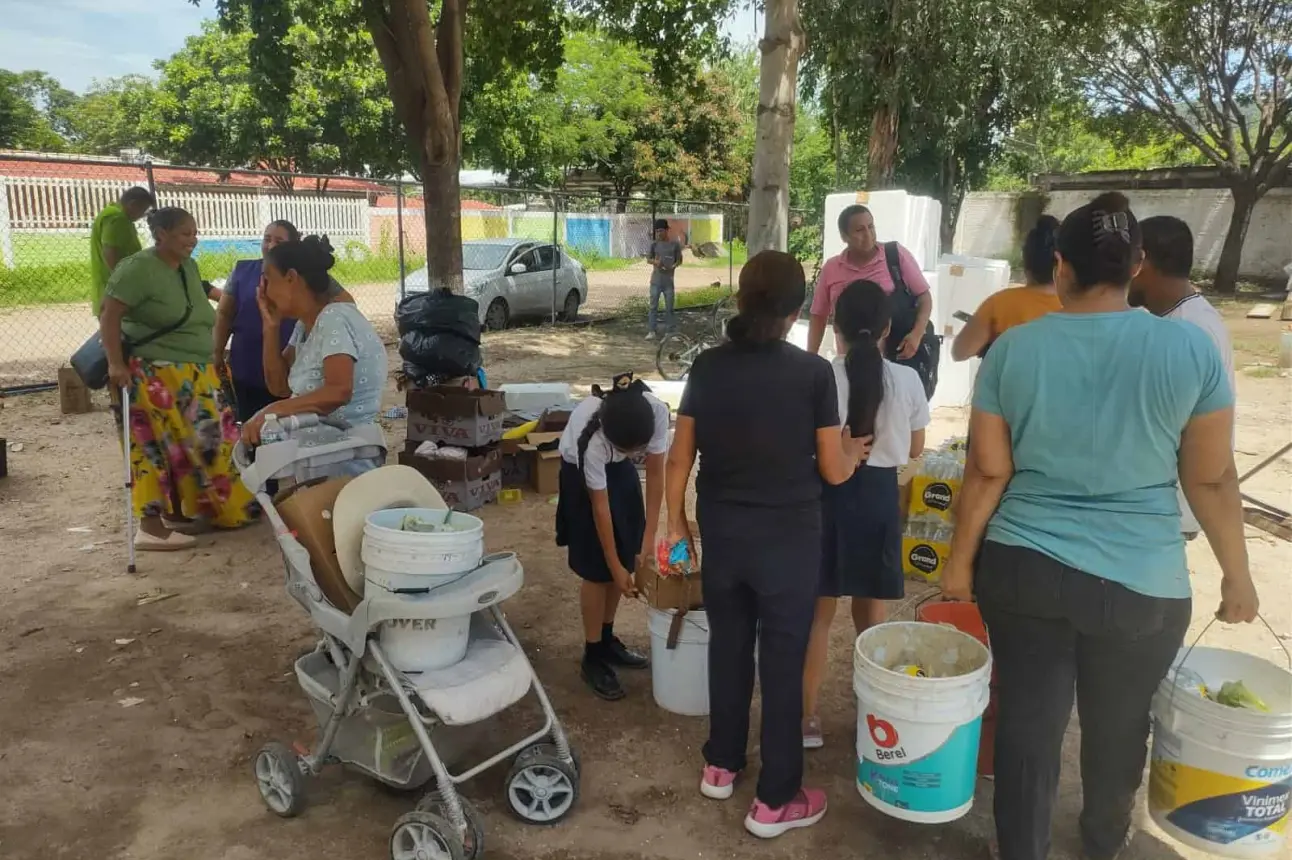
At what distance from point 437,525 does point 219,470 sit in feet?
11.3

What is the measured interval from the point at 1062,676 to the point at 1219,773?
0.52 meters

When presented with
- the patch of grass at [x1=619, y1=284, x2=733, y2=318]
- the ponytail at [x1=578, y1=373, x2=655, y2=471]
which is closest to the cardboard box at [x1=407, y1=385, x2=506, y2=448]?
the ponytail at [x1=578, y1=373, x2=655, y2=471]

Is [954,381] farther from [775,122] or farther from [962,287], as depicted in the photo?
[775,122]

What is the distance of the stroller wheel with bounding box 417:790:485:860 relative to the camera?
8.77 feet

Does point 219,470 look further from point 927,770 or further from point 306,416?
point 927,770

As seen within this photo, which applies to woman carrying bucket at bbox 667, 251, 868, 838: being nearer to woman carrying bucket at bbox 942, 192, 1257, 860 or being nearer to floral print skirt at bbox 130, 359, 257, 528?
woman carrying bucket at bbox 942, 192, 1257, 860

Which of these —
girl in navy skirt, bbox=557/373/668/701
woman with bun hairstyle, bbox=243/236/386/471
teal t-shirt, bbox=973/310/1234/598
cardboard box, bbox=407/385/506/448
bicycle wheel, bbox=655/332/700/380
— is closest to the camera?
teal t-shirt, bbox=973/310/1234/598

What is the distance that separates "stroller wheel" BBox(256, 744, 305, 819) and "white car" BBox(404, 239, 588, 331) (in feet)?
40.6

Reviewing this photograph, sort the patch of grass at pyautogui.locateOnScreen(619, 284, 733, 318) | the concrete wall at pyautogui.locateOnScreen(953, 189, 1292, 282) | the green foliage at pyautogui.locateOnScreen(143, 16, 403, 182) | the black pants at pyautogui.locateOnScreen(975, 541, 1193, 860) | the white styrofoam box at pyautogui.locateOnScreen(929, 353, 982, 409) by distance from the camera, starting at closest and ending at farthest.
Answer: the black pants at pyautogui.locateOnScreen(975, 541, 1193, 860), the white styrofoam box at pyautogui.locateOnScreen(929, 353, 982, 409), the patch of grass at pyautogui.locateOnScreen(619, 284, 733, 318), the concrete wall at pyautogui.locateOnScreen(953, 189, 1292, 282), the green foliage at pyautogui.locateOnScreen(143, 16, 403, 182)

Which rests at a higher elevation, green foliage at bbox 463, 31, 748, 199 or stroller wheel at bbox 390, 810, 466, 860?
green foliage at bbox 463, 31, 748, 199

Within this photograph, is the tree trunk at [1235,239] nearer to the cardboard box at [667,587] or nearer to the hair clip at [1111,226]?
the cardboard box at [667,587]

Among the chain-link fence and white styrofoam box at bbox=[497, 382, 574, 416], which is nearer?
white styrofoam box at bbox=[497, 382, 574, 416]

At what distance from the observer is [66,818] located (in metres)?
3.05

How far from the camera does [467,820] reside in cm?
271
